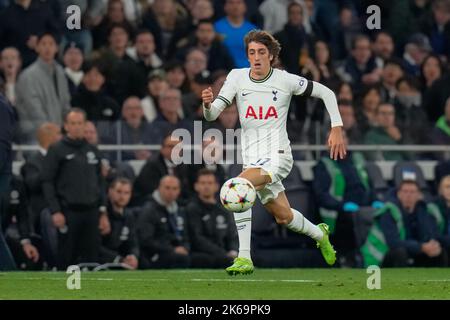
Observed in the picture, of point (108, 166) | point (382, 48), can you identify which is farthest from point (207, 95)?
point (382, 48)

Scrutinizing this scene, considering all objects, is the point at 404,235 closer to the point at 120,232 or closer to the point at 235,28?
A: the point at 120,232

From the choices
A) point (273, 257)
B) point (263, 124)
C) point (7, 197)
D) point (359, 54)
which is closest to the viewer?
point (263, 124)

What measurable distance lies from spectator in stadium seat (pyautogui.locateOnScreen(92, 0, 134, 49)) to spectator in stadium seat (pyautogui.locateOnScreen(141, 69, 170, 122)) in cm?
111

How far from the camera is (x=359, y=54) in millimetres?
21875

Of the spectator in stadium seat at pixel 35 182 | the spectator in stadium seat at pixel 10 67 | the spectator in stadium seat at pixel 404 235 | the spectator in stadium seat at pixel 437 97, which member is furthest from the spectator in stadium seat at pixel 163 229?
the spectator in stadium seat at pixel 437 97

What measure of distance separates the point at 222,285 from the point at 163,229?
14.2 ft

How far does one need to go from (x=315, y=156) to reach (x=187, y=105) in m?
1.81

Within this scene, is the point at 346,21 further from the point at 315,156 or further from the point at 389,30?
the point at 315,156

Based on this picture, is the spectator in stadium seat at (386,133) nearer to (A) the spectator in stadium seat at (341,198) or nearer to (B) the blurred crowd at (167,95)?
(B) the blurred crowd at (167,95)

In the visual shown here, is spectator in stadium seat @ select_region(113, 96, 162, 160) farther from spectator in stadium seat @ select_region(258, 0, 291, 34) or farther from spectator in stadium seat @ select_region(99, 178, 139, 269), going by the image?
spectator in stadium seat @ select_region(258, 0, 291, 34)

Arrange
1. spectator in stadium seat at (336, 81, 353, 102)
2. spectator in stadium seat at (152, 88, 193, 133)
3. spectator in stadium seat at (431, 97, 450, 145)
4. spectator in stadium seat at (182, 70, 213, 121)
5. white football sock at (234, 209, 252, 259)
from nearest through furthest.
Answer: white football sock at (234, 209, 252, 259)
spectator in stadium seat at (152, 88, 193, 133)
spectator in stadium seat at (182, 70, 213, 121)
spectator in stadium seat at (336, 81, 353, 102)
spectator in stadium seat at (431, 97, 450, 145)

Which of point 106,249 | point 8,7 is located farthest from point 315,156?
point 8,7

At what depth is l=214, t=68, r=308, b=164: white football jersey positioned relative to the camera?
1394 cm

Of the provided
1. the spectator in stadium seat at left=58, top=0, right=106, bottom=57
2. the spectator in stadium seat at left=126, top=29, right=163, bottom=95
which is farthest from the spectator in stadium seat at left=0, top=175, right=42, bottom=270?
the spectator in stadium seat at left=126, top=29, right=163, bottom=95
